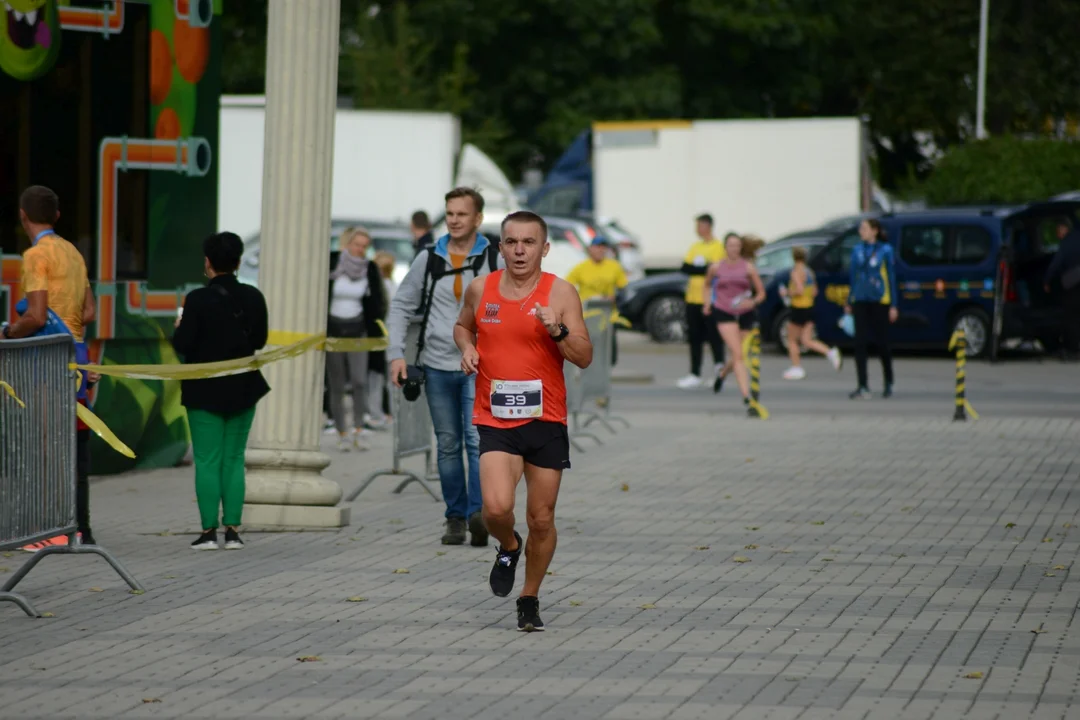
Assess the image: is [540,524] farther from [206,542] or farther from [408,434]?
[408,434]

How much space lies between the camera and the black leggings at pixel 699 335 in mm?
21109

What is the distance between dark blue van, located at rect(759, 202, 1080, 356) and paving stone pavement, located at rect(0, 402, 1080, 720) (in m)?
12.8

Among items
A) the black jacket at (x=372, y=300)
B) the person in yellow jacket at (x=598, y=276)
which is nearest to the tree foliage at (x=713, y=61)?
the person in yellow jacket at (x=598, y=276)

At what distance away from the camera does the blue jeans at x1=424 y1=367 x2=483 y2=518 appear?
9.98 m

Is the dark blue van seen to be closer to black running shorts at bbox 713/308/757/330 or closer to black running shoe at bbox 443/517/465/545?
black running shorts at bbox 713/308/757/330

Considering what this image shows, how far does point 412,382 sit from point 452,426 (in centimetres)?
32

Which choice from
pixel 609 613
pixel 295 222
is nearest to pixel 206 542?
pixel 295 222

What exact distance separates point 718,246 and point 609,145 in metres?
15.6

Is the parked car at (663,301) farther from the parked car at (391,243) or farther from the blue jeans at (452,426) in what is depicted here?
the blue jeans at (452,426)

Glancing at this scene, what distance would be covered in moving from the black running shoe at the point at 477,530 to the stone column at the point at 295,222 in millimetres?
1034

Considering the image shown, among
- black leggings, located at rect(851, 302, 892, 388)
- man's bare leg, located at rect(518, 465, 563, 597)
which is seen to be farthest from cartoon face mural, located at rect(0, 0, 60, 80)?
black leggings, located at rect(851, 302, 892, 388)

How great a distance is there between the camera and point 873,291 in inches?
790

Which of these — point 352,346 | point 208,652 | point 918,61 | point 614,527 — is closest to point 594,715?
point 208,652

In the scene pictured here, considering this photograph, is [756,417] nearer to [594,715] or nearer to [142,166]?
[142,166]
